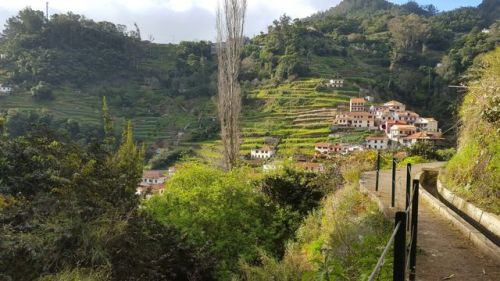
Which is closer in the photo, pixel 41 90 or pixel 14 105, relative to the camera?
pixel 14 105

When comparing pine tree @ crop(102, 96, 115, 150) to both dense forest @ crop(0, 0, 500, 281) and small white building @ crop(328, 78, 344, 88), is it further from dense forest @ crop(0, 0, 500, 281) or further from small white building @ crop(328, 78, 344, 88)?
small white building @ crop(328, 78, 344, 88)

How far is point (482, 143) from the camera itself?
26.4ft

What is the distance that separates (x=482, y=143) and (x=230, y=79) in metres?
11.7

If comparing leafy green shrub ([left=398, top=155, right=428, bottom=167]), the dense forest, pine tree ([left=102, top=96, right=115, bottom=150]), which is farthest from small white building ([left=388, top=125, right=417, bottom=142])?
pine tree ([left=102, top=96, right=115, bottom=150])

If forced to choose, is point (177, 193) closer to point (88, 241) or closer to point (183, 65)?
point (88, 241)

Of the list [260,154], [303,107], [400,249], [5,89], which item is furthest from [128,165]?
[5,89]

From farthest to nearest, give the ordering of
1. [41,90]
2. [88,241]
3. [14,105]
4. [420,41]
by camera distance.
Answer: [420,41]
[41,90]
[14,105]
[88,241]

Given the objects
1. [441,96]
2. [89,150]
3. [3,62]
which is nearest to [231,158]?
[89,150]

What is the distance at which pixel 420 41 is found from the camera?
9919 cm

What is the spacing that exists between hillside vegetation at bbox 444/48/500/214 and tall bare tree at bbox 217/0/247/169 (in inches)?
380

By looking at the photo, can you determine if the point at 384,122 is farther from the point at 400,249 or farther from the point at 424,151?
the point at 400,249

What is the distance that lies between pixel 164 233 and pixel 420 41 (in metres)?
101

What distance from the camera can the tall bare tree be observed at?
58.4 feet

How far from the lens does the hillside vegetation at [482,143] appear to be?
24.0 feet
